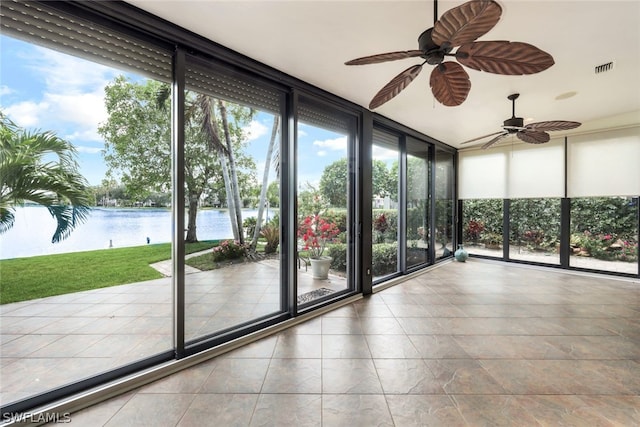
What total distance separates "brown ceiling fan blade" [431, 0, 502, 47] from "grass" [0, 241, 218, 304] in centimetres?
242

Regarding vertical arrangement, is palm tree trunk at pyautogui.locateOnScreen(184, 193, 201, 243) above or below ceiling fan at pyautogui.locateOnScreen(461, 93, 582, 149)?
below

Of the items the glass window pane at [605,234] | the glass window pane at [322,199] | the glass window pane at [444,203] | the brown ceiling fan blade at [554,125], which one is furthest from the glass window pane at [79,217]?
the glass window pane at [605,234]

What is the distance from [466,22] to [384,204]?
3.46 meters

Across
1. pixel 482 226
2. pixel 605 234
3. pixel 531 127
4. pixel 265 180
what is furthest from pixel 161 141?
pixel 605 234

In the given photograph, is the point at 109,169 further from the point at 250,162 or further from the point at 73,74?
the point at 250,162

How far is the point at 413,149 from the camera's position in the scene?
5.41 meters

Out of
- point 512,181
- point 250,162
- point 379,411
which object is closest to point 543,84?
point 512,181

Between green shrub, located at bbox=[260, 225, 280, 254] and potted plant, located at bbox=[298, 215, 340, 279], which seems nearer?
green shrub, located at bbox=[260, 225, 280, 254]

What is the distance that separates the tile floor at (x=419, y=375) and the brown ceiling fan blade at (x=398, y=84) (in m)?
2.27

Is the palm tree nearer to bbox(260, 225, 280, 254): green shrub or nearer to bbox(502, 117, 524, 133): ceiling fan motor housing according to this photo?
bbox(260, 225, 280, 254): green shrub

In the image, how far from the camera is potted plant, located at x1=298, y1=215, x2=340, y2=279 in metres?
3.38

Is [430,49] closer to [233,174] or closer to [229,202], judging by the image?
[233,174]

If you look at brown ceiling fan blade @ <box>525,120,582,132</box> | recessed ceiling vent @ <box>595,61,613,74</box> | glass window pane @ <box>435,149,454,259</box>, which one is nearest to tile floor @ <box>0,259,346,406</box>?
brown ceiling fan blade @ <box>525,120,582,132</box>

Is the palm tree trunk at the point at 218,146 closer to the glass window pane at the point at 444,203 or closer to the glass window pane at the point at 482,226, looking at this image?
the glass window pane at the point at 444,203
